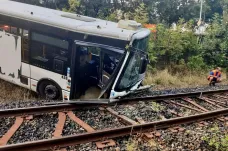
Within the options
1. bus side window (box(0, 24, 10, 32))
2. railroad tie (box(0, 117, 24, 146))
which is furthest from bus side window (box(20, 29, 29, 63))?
railroad tie (box(0, 117, 24, 146))

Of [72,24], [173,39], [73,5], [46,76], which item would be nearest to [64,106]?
[46,76]

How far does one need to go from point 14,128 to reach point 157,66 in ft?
43.3

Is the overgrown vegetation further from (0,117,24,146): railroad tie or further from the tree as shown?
(0,117,24,146): railroad tie

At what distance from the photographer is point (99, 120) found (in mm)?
7336

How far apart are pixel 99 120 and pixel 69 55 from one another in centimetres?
257

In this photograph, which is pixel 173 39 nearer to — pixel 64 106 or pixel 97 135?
pixel 64 106

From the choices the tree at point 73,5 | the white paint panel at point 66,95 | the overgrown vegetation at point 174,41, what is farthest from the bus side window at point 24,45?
the tree at point 73,5

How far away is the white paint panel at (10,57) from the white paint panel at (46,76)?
2.08 ft

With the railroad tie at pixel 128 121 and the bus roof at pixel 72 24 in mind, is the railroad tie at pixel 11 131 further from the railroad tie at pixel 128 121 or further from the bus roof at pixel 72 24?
the bus roof at pixel 72 24

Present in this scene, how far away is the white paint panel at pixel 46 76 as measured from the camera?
9188 millimetres

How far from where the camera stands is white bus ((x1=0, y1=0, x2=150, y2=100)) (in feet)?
28.0

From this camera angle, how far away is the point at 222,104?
10.2 metres

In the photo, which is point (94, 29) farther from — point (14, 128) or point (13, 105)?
point (14, 128)

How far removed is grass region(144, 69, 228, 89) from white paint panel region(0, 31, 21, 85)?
6.47 m
